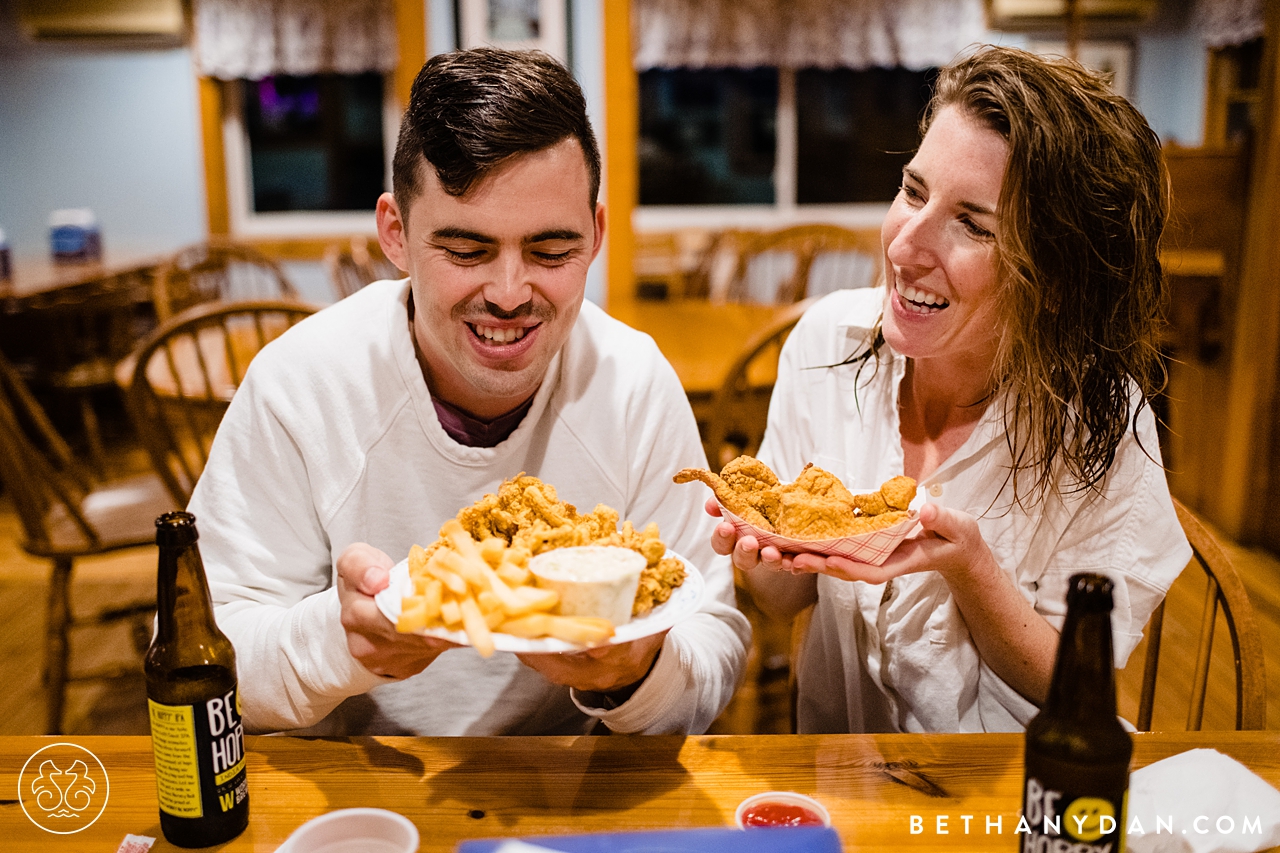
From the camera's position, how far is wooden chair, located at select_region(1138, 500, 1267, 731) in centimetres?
125

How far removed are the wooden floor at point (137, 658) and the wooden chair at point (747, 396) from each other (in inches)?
23.2

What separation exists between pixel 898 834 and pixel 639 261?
565 centimetres

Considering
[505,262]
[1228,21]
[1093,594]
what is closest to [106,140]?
[505,262]

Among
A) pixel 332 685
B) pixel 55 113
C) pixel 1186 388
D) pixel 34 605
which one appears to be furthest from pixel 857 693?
pixel 55 113

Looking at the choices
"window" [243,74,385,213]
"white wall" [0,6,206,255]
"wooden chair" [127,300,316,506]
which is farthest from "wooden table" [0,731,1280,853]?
"window" [243,74,385,213]

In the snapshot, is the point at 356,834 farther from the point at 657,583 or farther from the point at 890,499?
the point at 890,499

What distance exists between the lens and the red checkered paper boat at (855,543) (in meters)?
1.11

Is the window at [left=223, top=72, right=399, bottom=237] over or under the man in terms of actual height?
over

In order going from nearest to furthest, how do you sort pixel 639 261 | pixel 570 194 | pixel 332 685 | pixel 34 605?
1. pixel 332 685
2. pixel 570 194
3. pixel 34 605
4. pixel 639 261

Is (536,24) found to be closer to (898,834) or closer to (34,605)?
(34,605)

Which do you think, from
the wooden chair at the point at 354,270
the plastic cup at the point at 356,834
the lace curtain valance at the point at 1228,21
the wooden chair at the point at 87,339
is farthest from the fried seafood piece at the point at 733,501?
the lace curtain valance at the point at 1228,21

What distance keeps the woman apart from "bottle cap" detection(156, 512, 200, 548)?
23.4 inches

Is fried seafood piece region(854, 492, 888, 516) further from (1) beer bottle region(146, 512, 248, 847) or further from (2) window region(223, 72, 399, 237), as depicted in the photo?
(2) window region(223, 72, 399, 237)

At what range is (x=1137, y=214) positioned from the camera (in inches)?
52.5
